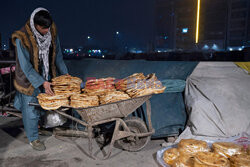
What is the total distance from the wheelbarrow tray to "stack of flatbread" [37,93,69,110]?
294mm

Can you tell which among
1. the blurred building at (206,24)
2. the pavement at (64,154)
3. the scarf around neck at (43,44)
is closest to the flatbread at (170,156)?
the pavement at (64,154)

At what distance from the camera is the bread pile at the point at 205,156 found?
8.17ft

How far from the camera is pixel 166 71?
4.26 m

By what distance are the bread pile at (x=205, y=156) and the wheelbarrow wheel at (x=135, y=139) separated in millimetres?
554

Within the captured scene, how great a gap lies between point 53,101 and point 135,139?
1492 millimetres

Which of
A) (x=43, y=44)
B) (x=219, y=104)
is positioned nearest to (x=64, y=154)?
(x=43, y=44)

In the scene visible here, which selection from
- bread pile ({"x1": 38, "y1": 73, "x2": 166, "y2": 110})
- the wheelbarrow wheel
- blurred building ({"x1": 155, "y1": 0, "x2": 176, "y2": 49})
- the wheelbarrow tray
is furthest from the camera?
blurred building ({"x1": 155, "y1": 0, "x2": 176, "y2": 49})

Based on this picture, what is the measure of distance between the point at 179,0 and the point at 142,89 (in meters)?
87.4

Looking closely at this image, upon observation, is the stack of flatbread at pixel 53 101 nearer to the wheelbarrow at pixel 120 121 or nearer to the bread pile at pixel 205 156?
the wheelbarrow at pixel 120 121

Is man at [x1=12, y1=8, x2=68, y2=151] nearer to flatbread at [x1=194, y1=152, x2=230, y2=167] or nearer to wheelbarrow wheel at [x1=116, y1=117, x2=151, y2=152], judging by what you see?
wheelbarrow wheel at [x1=116, y1=117, x2=151, y2=152]

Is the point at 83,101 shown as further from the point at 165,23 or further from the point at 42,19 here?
the point at 165,23

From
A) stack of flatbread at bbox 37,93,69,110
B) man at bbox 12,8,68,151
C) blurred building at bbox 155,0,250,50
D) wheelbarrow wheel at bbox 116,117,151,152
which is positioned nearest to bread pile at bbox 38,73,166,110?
stack of flatbread at bbox 37,93,69,110

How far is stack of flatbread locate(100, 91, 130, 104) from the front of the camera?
284 centimetres

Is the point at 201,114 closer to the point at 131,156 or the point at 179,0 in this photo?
the point at 131,156
